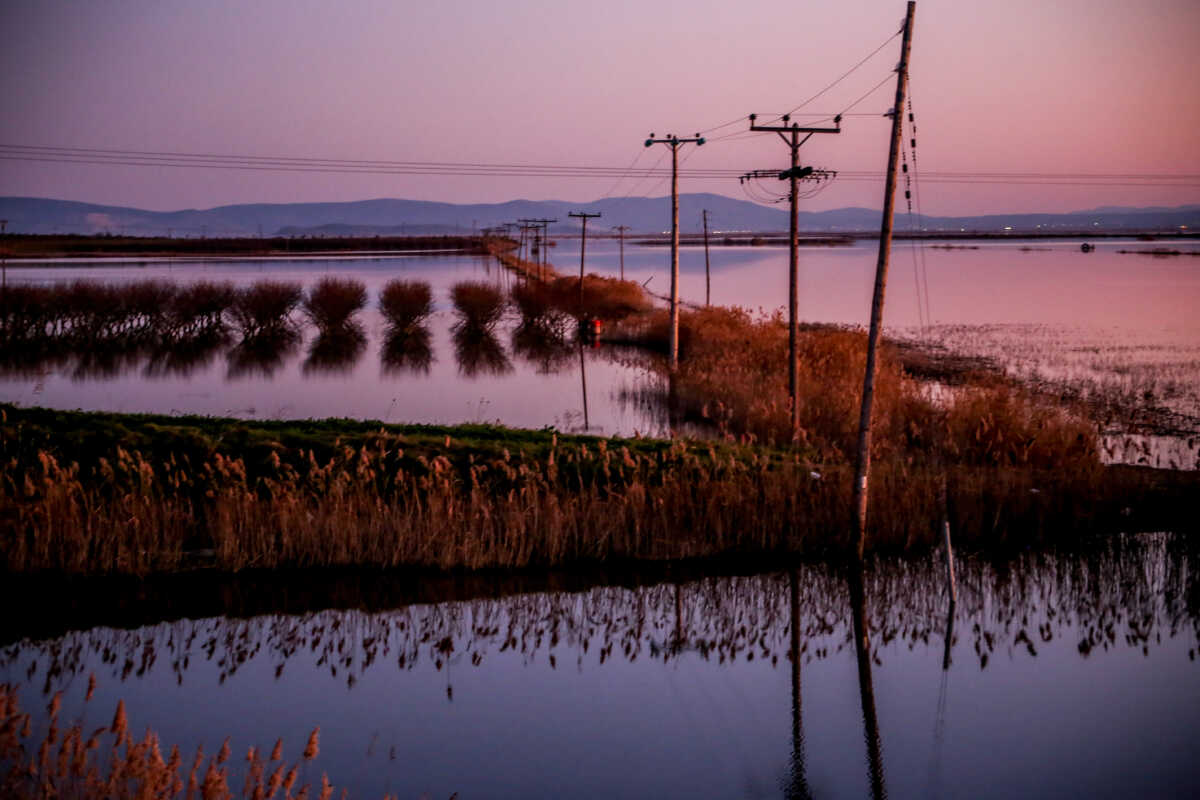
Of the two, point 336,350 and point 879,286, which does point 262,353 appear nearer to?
point 336,350

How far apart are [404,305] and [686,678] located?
37.3 meters

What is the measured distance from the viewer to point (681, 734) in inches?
359

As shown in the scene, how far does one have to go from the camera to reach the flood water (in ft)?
27.7

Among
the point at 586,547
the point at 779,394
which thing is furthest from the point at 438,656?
the point at 779,394

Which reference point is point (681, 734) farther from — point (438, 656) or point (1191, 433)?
point (1191, 433)

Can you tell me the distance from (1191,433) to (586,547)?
14306 millimetres

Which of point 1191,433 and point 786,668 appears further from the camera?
point 1191,433

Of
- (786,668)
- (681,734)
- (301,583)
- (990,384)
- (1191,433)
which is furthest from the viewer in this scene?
(990,384)

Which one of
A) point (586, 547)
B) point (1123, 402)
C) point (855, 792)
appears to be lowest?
point (855, 792)

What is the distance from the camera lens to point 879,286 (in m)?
12.9

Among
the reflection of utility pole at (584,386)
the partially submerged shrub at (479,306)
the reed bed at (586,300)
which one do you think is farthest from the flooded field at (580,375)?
the reed bed at (586,300)

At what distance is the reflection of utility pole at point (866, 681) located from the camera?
8.51 m

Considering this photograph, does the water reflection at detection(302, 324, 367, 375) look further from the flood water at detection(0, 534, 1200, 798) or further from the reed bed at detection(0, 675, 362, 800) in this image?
the reed bed at detection(0, 675, 362, 800)

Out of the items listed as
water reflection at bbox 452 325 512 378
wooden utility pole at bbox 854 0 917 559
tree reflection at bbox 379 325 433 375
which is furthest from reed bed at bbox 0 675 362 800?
tree reflection at bbox 379 325 433 375
